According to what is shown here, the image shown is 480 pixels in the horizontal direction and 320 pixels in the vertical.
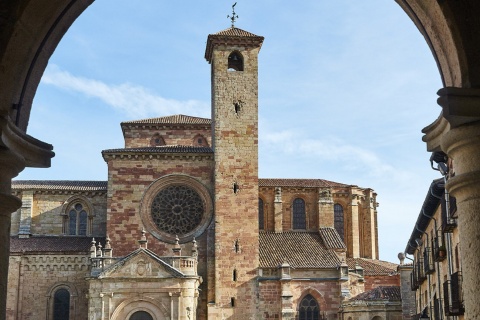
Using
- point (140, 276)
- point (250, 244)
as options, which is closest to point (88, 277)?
Result: point (140, 276)

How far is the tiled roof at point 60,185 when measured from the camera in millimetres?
50531

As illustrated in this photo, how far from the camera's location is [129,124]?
5528 centimetres

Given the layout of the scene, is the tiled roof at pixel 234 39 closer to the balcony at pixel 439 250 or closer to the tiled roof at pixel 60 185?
the tiled roof at pixel 60 185

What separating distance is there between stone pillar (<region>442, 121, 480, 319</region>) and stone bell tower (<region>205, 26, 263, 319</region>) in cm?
3939

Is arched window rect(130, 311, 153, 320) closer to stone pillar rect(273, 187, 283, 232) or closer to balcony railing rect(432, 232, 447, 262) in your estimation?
stone pillar rect(273, 187, 283, 232)

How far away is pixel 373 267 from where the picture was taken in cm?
5538

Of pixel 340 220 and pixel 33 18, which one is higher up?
pixel 340 220

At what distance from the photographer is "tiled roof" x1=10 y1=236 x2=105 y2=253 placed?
4641 centimetres

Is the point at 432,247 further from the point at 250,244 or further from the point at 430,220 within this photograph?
the point at 250,244

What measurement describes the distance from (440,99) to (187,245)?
40.5 m

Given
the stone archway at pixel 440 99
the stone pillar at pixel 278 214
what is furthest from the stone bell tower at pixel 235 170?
the stone archway at pixel 440 99

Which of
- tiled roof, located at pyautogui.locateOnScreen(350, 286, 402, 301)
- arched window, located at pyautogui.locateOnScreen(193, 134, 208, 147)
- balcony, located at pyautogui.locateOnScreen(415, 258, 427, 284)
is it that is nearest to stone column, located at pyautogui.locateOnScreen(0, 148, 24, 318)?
balcony, located at pyautogui.locateOnScreen(415, 258, 427, 284)

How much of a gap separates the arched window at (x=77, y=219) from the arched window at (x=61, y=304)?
4.98m

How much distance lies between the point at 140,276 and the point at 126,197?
256 inches
